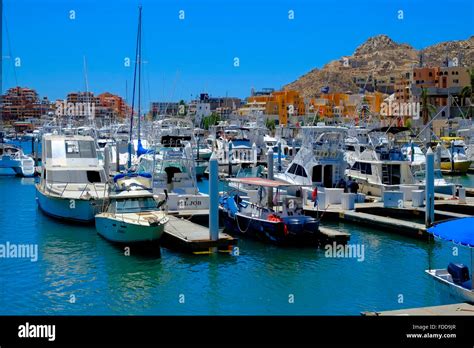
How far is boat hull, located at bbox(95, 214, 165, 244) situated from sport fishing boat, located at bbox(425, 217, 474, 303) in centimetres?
1054

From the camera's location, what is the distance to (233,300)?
18688mm

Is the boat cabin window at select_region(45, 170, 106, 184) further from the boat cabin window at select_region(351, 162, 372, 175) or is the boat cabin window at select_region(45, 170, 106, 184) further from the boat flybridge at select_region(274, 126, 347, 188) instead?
the boat cabin window at select_region(351, 162, 372, 175)

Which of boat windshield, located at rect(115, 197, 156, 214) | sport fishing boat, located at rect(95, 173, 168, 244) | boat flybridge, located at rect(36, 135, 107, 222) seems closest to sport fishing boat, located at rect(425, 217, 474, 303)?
sport fishing boat, located at rect(95, 173, 168, 244)

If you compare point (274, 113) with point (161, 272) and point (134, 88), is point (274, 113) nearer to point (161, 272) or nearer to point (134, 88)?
point (134, 88)

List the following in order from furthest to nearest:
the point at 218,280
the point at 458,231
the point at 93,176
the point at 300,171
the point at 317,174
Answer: the point at 300,171
the point at 317,174
the point at 93,176
the point at 218,280
the point at 458,231

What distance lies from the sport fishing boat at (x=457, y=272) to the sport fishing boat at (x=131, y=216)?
10753mm

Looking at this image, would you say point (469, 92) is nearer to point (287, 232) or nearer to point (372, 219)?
point (372, 219)

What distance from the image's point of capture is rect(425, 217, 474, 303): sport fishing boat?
15.0 metres

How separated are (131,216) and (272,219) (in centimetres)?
555

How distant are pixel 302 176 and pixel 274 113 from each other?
127m

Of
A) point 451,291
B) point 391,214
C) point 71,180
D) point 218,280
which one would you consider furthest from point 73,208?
point 451,291

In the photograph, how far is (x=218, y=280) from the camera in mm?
20578

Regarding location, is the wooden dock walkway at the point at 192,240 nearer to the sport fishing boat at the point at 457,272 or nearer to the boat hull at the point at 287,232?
the boat hull at the point at 287,232
